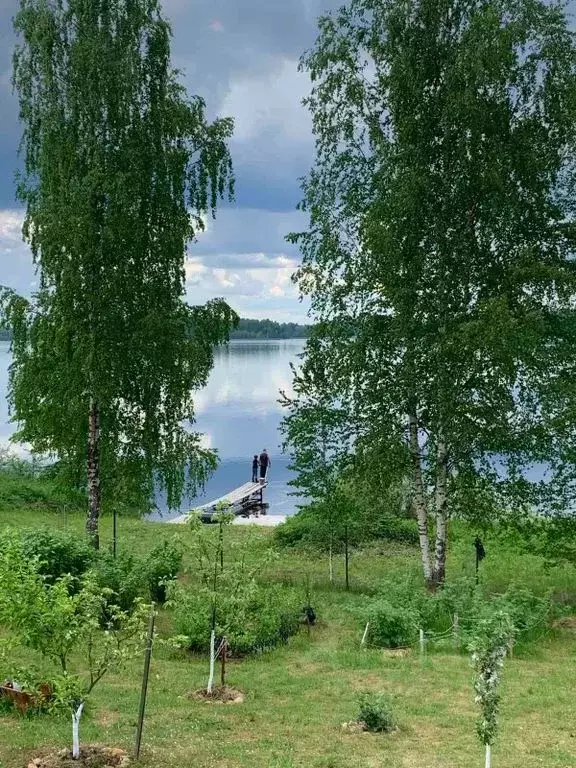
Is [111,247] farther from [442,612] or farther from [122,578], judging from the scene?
[442,612]

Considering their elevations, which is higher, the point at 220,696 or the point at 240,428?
the point at 220,696

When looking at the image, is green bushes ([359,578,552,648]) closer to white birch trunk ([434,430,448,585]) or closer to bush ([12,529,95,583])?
white birch trunk ([434,430,448,585])

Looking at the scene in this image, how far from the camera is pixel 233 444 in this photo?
6247 centimetres

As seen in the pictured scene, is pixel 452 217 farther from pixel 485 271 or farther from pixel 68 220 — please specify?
pixel 68 220

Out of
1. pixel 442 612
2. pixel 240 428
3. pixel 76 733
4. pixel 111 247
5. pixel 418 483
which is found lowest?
pixel 240 428

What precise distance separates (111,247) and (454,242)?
814 centimetres

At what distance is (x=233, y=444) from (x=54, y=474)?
43.4 m

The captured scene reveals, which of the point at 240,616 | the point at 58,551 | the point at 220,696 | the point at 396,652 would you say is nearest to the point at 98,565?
the point at 58,551

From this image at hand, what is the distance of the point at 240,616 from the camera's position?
12516mm

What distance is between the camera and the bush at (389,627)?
52.3ft

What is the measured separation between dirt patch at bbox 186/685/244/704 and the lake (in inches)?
282

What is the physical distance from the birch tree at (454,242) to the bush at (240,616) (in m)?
4.84

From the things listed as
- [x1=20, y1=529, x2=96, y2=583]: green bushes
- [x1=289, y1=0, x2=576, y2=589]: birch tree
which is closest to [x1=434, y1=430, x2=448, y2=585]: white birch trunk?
[x1=289, y1=0, x2=576, y2=589]: birch tree

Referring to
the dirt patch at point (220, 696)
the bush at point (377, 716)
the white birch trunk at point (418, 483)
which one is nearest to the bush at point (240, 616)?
the dirt patch at point (220, 696)
